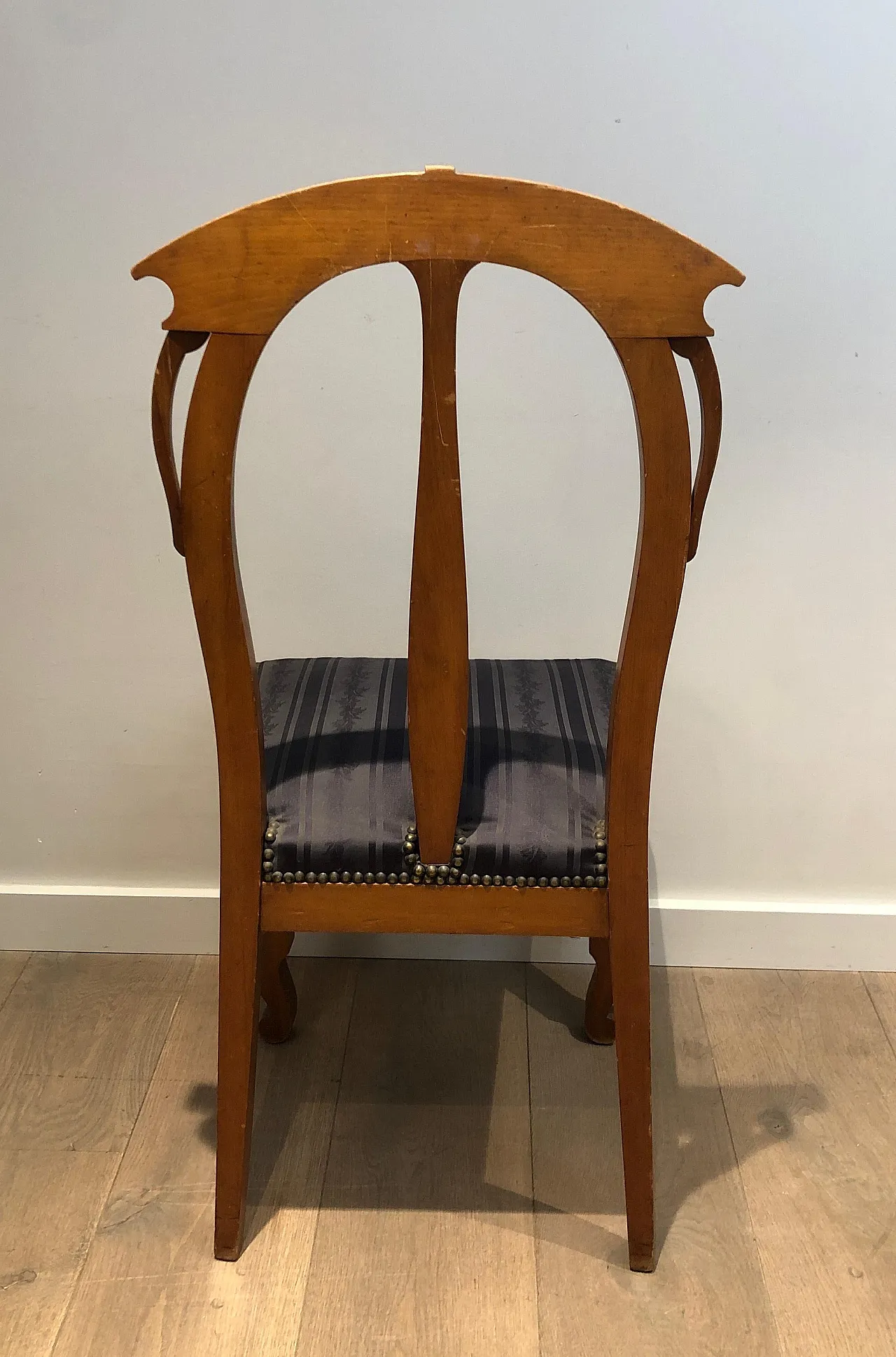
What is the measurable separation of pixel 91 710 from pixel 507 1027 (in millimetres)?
738

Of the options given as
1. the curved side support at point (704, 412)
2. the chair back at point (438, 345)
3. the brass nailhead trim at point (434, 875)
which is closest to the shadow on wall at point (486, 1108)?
the brass nailhead trim at point (434, 875)

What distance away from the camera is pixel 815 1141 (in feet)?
4.14

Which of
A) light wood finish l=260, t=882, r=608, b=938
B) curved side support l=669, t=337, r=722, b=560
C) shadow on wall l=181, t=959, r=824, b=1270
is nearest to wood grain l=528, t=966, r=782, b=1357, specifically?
shadow on wall l=181, t=959, r=824, b=1270

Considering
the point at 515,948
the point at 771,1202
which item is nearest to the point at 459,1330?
the point at 771,1202

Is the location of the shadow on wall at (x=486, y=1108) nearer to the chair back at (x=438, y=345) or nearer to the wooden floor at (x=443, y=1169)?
the wooden floor at (x=443, y=1169)

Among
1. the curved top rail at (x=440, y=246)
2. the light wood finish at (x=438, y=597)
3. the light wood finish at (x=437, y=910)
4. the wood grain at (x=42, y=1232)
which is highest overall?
the curved top rail at (x=440, y=246)

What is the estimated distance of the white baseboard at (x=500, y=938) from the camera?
1582mm

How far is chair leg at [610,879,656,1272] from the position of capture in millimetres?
998

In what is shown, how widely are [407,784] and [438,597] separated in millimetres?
209

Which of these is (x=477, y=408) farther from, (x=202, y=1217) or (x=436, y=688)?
(x=202, y=1217)

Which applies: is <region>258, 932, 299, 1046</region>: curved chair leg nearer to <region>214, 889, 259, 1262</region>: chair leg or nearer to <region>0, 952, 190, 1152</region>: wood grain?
<region>0, 952, 190, 1152</region>: wood grain

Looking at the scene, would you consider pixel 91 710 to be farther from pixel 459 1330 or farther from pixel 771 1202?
pixel 771 1202

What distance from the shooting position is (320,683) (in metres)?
1.15

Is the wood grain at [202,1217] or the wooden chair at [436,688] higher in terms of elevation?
the wooden chair at [436,688]
